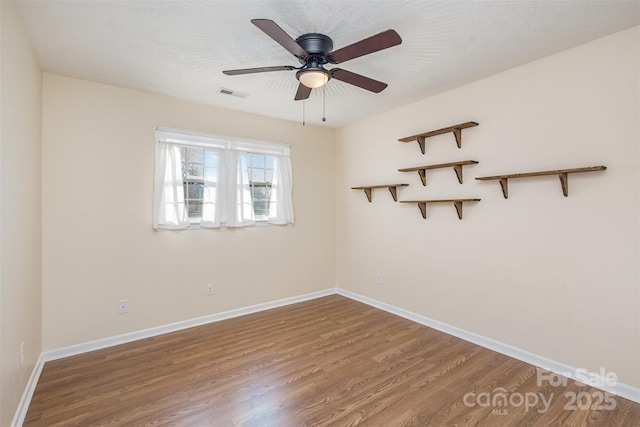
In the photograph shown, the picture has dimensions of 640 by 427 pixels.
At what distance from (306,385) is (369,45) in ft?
7.88

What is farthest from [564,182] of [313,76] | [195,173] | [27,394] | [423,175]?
[27,394]

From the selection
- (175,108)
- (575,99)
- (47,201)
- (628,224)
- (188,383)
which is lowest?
(188,383)

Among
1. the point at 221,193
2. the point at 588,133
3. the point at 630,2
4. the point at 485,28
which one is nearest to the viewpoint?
the point at 630,2

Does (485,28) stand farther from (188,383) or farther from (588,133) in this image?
(188,383)

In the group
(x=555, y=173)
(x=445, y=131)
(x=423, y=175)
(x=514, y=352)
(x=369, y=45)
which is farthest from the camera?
(x=423, y=175)

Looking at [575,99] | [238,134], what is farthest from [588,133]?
[238,134]

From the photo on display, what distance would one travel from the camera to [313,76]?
2002mm

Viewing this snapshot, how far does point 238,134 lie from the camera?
12.2ft

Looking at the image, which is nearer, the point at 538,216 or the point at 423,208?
the point at 538,216

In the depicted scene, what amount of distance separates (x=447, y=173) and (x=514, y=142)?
68cm

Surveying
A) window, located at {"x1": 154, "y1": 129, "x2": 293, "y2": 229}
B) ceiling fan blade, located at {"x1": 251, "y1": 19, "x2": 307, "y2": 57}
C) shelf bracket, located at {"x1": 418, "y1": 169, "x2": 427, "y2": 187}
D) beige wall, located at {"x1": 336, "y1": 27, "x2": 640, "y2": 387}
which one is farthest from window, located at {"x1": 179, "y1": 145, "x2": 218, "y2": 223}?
shelf bracket, located at {"x1": 418, "y1": 169, "x2": 427, "y2": 187}

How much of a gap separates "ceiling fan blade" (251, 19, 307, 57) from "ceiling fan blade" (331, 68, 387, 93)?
0.28m

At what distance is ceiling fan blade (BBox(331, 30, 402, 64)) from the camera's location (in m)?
1.68

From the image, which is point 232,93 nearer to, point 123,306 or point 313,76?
point 313,76
